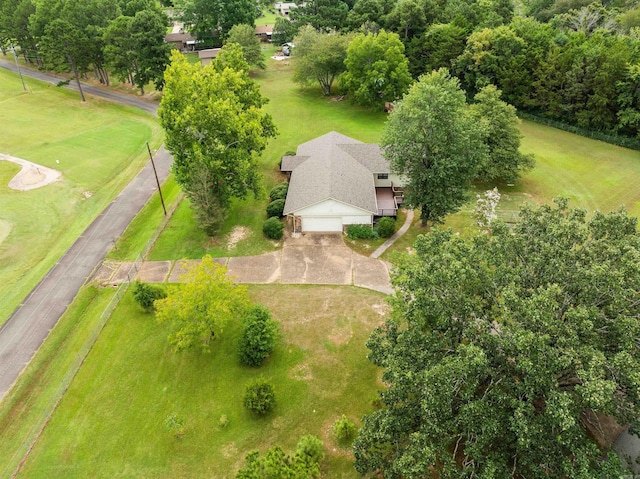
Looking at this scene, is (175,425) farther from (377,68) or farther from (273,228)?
(377,68)

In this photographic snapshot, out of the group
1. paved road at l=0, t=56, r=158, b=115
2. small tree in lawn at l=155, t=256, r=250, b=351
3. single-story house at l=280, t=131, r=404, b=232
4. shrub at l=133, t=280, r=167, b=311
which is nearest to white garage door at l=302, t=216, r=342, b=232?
single-story house at l=280, t=131, r=404, b=232

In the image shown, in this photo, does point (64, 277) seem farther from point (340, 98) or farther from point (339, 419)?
point (340, 98)

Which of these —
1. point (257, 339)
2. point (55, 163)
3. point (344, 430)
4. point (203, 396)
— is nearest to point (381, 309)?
point (257, 339)

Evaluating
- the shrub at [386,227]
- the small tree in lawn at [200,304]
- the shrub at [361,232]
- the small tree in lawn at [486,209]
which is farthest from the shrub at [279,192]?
the small tree in lawn at [486,209]

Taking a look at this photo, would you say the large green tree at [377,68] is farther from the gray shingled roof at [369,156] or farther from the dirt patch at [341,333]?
the dirt patch at [341,333]

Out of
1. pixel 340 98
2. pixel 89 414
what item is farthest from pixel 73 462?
pixel 340 98

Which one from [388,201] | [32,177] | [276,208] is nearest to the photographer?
[276,208]
